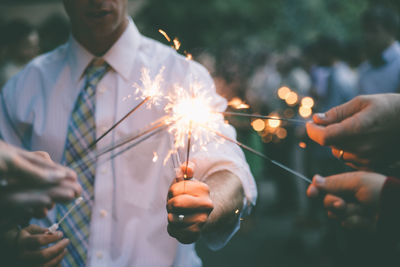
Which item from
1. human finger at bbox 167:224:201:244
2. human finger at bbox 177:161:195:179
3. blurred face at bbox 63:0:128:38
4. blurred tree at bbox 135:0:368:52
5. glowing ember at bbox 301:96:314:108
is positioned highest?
blurred face at bbox 63:0:128:38

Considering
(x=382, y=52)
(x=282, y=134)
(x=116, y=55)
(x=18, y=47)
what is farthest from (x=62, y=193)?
(x=282, y=134)

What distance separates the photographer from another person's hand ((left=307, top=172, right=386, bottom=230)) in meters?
1.20

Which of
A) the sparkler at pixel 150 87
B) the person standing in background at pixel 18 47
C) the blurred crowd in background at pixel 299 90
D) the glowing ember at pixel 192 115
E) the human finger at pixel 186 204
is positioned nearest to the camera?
the human finger at pixel 186 204

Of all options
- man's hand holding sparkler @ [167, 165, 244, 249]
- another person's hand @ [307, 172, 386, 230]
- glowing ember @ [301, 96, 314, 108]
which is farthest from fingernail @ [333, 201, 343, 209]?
glowing ember @ [301, 96, 314, 108]

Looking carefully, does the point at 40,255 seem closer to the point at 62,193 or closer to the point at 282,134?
the point at 62,193

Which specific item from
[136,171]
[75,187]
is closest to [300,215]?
[136,171]

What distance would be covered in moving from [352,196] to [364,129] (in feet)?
0.80

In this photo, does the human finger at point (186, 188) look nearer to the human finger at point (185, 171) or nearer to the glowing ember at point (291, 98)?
the human finger at point (185, 171)

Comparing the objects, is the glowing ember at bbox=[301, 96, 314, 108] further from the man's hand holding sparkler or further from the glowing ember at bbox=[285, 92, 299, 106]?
the man's hand holding sparkler

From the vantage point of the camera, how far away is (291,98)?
6.29 meters

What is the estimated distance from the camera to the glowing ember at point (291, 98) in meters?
6.08

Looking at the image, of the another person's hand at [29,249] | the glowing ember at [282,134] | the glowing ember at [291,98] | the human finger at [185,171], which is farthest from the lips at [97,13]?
the glowing ember at [282,134]

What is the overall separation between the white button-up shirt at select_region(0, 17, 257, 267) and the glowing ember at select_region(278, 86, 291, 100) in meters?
4.46

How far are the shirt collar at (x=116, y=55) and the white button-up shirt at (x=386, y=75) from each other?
2.93m
